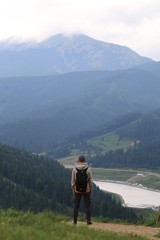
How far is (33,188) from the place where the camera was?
465ft

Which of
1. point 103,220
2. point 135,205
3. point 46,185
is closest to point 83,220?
point 103,220

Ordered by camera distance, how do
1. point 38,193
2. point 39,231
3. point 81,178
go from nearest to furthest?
point 39,231 < point 81,178 < point 38,193

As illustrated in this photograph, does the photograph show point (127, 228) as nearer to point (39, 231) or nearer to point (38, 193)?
point (39, 231)

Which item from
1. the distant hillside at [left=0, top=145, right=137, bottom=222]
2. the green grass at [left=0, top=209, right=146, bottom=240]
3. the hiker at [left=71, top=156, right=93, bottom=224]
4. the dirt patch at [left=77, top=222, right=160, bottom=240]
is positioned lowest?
the distant hillside at [left=0, top=145, right=137, bottom=222]

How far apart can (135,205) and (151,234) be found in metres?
145

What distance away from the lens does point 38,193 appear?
134 metres

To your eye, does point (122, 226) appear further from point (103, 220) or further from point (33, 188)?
point (33, 188)

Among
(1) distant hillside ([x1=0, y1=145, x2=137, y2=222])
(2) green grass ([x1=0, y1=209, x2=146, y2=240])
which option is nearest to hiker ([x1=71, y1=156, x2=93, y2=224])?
(2) green grass ([x1=0, y1=209, x2=146, y2=240])

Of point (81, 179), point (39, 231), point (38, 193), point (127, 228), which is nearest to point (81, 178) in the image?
point (81, 179)

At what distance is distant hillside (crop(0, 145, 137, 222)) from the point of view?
10550 cm

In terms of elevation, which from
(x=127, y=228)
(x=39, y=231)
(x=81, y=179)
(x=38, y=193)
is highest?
(x=81, y=179)

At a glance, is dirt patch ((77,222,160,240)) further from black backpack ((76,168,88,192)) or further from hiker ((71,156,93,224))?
black backpack ((76,168,88,192))

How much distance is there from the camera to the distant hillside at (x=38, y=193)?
346 feet

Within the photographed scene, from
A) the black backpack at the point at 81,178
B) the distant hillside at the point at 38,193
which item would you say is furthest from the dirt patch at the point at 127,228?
the distant hillside at the point at 38,193
